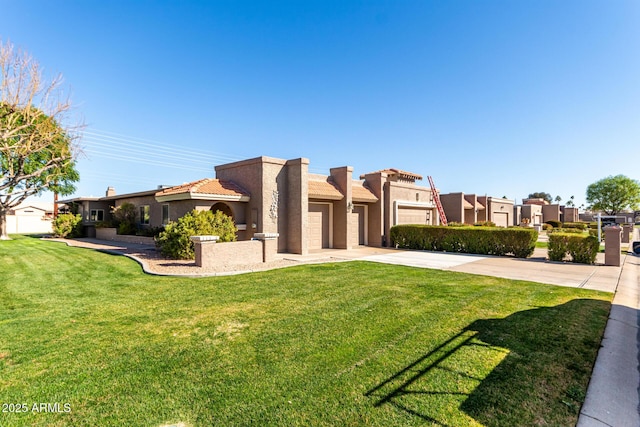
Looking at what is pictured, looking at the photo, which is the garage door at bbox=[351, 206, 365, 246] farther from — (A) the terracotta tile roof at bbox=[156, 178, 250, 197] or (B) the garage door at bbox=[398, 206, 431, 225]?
(A) the terracotta tile roof at bbox=[156, 178, 250, 197]

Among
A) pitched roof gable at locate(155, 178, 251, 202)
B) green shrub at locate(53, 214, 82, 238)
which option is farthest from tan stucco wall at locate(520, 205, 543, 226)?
green shrub at locate(53, 214, 82, 238)

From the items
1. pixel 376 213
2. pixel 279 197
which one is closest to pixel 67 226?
pixel 279 197

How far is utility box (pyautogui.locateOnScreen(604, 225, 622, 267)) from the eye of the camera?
43.2 ft

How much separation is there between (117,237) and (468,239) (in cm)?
2367

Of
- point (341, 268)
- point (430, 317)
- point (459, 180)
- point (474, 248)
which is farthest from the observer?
point (459, 180)

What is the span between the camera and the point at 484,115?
20078mm

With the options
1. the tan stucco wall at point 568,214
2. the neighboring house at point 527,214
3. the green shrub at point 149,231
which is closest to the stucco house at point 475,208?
the neighboring house at point 527,214

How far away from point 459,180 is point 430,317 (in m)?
37.6

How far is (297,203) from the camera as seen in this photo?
54.2ft

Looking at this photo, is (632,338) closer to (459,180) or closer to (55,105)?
(55,105)

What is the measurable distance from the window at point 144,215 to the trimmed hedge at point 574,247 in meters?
24.4

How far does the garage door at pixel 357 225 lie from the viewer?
21141mm

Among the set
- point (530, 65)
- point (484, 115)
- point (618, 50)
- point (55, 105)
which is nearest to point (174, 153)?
point (55, 105)

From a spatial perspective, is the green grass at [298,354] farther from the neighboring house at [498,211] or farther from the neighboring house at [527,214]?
the neighboring house at [527,214]
